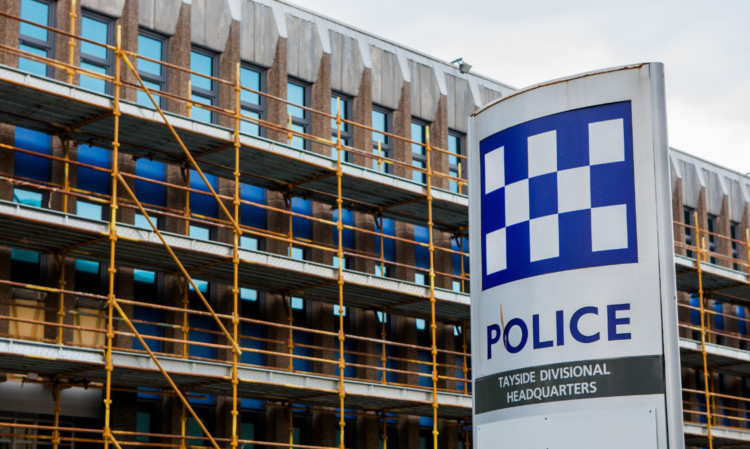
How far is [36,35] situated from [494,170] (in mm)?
14563

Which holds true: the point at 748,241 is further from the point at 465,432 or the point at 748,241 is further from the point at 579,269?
the point at 579,269

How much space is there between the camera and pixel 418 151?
90.9 ft

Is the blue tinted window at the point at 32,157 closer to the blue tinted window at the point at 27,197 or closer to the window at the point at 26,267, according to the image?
the blue tinted window at the point at 27,197

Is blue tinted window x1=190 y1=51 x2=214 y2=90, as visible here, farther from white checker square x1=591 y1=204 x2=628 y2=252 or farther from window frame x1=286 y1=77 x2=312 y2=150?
white checker square x1=591 y1=204 x2=628 y2=252

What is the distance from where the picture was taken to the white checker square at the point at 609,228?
24.8 feet

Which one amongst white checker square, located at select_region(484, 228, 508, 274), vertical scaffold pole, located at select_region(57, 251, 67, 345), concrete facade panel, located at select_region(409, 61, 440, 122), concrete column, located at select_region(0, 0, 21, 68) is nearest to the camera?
white checker square, located at select_region(484, 228, 508, 274)

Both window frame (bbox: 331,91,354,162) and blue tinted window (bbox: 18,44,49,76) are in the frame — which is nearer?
blue tinted window (bbox: 18,44,49,76)

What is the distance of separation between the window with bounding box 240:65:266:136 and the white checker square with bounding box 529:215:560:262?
16456 millimetres

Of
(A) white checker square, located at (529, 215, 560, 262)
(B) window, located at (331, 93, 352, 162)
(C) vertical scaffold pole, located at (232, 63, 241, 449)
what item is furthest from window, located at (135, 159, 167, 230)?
(A) white checker square, located at (529, 215, 560, 262)

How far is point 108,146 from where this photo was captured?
2089 centimetres

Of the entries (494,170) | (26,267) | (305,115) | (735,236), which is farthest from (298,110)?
(735,236)

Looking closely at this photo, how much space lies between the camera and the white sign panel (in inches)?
291

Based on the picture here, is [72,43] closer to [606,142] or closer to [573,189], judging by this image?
[573,189]

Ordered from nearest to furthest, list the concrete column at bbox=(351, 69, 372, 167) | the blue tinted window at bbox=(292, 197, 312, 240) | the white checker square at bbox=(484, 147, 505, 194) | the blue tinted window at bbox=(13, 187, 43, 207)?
the white checker square at bbox=(484, 147, 505, 194) < the blue tinted window at bbox=(13, 187, 43, 207) < the blue tinted window at bbox=(292, 197, 312, 240) < the concrete column at bbox=(351, 69, 372, 167)
